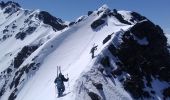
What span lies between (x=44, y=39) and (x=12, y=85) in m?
24.1

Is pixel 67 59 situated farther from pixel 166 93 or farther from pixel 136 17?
pixel 136 17

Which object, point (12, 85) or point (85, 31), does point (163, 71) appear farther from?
point (12, 85)

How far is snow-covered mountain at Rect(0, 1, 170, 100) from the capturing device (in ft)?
210

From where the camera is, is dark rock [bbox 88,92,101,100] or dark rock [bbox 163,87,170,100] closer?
dark rock [bbox 88,92,101,100]

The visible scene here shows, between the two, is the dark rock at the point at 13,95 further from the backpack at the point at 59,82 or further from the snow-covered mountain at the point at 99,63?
the backpack at the point at 59,82

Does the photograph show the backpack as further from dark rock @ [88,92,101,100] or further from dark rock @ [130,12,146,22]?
dark rock @ [130,12,146,22]

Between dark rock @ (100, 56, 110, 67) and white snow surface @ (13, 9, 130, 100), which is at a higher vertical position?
white snow surface @ (13, 9, 130, 100)

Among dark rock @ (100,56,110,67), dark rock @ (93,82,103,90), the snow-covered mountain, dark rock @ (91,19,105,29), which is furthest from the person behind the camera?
dark rock @ (91,19,105,29)

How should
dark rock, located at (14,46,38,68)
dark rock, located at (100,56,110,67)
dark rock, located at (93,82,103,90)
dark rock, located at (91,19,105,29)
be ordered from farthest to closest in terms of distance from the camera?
dark rock, located at (14,46,38,68)
dark rock, located at (91,19,105,29)
dark rock, located at (100,56,110,67)
dark rock, located at (93,82,103,90)

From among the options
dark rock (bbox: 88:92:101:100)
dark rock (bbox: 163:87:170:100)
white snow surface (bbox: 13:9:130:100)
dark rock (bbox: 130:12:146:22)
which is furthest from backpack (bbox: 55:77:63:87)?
dark rock (bbox: 130:12:146:22)

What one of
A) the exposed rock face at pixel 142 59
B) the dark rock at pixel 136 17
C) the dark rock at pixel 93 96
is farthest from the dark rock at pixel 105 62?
the dark rock at pixel 136 17

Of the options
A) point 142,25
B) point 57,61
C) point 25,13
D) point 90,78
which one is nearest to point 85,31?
point 57,61

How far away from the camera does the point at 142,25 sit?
271 feet

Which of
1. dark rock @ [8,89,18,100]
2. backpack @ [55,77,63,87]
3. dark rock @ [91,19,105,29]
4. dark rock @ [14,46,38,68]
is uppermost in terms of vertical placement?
dark rock @ [14,46,38,68]
